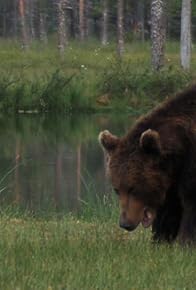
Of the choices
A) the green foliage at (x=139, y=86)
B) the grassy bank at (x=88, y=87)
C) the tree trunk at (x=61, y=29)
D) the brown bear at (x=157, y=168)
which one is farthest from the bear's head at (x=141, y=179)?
the tree trunk at (x=61, y=29)

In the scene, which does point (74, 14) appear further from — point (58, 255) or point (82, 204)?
point (58, 255)

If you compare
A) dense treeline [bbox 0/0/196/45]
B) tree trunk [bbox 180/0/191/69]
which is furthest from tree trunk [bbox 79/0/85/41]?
tree trunk [bbox 180/0/191/69]

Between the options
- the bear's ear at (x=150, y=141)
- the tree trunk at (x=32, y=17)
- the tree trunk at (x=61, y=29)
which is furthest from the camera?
the tree trunk at (x=32, y=17)

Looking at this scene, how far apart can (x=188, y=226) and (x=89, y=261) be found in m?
1.13

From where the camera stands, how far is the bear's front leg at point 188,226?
723cm

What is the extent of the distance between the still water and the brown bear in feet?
16.5

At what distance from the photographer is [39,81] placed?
31078 millimetres

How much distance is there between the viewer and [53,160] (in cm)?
1852

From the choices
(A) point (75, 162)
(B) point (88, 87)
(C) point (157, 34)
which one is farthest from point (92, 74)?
(A) point (75, 162)

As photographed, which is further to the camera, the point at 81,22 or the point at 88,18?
the point at 88,18

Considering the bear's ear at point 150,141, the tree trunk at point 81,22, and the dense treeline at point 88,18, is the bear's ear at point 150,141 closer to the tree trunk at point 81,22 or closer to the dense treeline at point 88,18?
the tree trunk at point 81,22

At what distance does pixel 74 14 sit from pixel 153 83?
34.2 m

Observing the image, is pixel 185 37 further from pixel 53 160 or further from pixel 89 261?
pixel 89 261

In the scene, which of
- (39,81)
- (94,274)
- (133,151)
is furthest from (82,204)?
(39,81)
